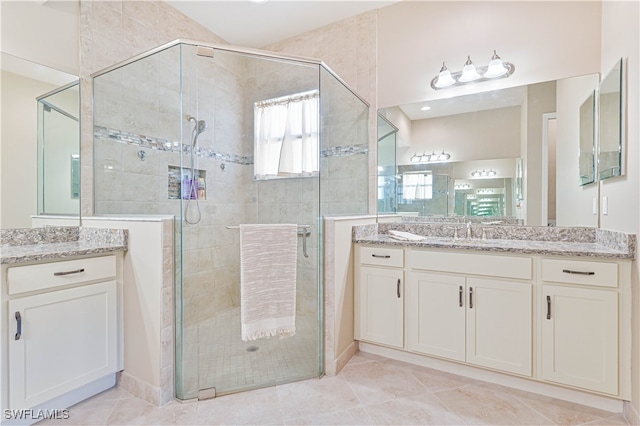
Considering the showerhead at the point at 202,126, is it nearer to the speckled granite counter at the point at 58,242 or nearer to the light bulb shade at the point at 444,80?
the speckled granite counter at the point at 58,242

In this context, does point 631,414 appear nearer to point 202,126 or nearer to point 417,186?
point 417,186

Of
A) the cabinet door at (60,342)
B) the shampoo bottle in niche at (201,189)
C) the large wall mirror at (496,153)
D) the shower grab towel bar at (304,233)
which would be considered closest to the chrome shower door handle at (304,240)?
the shower grab towel bar at (304,233)

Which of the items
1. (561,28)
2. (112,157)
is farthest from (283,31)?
(561,28)

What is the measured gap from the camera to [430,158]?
2.58m

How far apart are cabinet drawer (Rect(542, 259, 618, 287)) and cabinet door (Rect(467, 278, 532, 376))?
0.15m

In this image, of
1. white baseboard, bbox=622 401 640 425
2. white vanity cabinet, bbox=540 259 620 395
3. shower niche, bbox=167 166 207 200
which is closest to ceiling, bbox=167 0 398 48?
shower niche, bbox=167 166 207 200

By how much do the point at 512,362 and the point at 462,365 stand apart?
0.31 metres

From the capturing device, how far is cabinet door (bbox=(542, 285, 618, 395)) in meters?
1.56

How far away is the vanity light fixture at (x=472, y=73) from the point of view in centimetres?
221

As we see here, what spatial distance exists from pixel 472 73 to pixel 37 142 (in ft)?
9.94

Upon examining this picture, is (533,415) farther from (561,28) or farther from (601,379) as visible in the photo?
(561,28)

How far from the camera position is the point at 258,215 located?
2150mm

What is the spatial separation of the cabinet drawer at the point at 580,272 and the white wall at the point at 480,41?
133 centimetres

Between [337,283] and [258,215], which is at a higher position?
[258,215]
